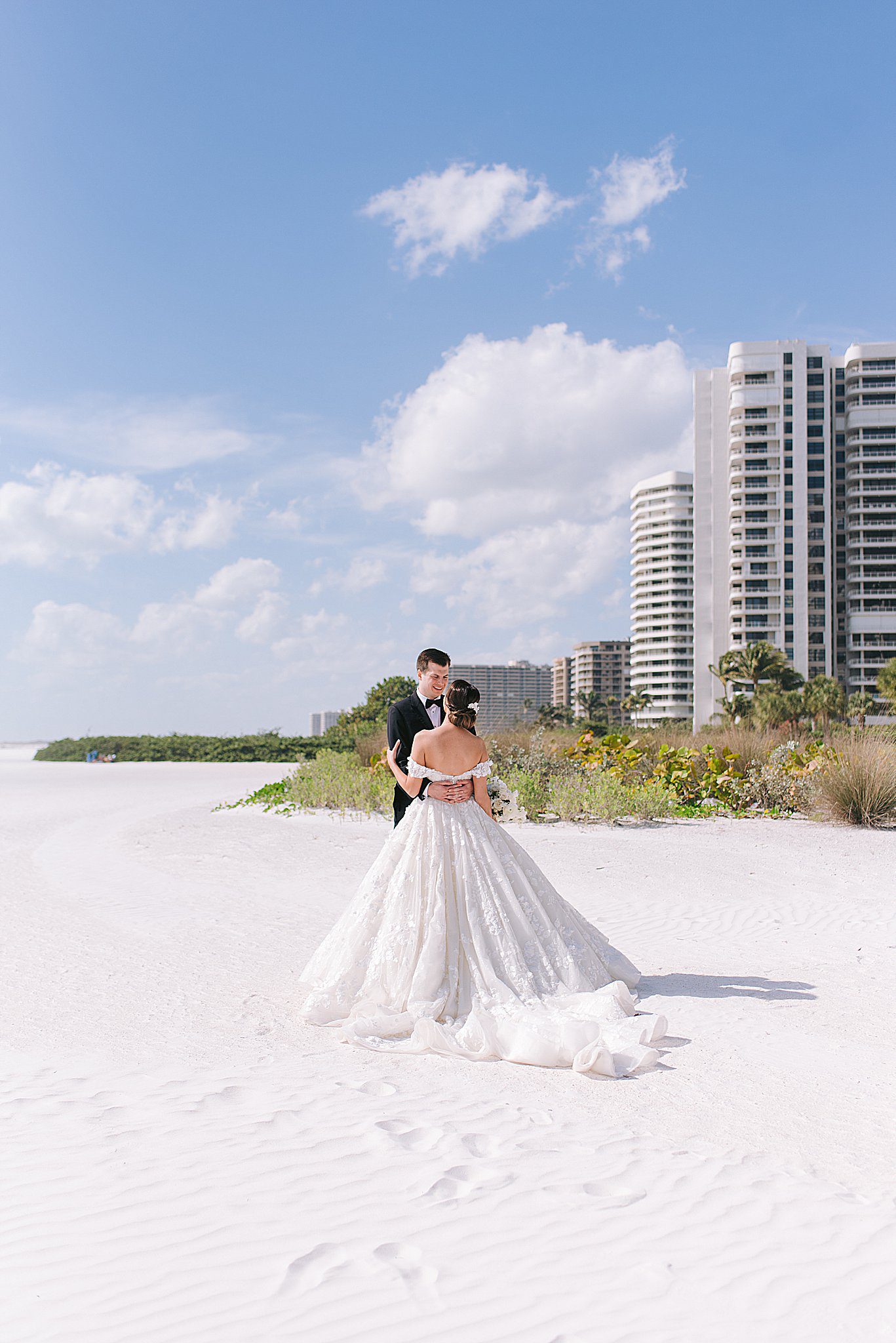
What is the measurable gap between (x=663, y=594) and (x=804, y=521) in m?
27.4

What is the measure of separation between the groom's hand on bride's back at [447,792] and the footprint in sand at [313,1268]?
2915 mm

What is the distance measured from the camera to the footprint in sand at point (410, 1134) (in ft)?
11.9

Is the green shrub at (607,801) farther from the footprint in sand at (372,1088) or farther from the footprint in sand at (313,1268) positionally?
the footprint in sand at (313,1268)

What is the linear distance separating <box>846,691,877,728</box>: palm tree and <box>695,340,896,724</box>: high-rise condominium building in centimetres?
1241

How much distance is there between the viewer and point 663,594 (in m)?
114

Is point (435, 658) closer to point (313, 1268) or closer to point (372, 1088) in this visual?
point (372, 1088)

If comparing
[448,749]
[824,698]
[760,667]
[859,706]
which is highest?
[760,667]

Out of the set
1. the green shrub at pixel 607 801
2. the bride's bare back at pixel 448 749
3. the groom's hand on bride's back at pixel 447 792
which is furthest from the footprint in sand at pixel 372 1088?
the green shrub at pixel 607 801

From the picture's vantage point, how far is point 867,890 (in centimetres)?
980

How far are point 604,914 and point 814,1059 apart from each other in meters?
4.04

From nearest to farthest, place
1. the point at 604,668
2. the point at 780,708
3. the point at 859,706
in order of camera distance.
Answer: the point at 780,708
the point at 859,706
the point at 604,668

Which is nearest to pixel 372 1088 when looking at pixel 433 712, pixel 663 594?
pixel 433 712

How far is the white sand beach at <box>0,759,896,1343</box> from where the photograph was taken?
2.59m

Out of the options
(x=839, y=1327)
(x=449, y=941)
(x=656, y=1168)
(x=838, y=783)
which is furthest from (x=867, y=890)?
(x=839, y=1327)
